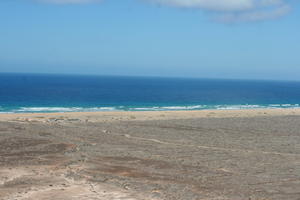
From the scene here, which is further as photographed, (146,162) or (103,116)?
(103,116)

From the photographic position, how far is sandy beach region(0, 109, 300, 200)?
15336mm

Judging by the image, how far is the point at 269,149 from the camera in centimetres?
2528

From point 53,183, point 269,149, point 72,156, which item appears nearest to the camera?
point 53,183

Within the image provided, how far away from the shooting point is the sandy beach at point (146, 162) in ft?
50.3

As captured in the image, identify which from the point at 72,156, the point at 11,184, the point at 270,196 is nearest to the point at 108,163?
the point at 72,156

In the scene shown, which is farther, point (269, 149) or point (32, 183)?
point (269, 149)

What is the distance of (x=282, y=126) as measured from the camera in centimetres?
3681

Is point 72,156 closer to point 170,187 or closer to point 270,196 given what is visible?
point 170,187

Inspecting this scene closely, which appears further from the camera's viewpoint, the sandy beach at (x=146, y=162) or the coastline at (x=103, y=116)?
the coastline at (x=103, y=116)

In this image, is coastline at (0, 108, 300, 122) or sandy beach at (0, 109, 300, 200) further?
coastline at (0, 108, 300, 122)

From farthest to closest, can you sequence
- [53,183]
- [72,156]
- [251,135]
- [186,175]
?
[251,135], [72,156], [186,175], [53,183]

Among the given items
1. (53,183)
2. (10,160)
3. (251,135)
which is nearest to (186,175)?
(53,183)

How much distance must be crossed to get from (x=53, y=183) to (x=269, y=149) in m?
13.8

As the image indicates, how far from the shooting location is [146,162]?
67.4 ft
